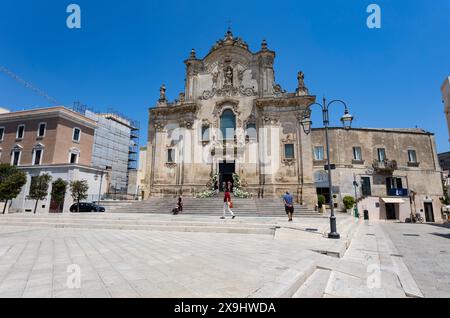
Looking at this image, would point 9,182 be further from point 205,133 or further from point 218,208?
point 218,208

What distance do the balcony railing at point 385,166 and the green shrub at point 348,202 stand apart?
217 inches

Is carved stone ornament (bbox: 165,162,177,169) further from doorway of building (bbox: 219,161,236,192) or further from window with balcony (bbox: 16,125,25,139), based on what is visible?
window with balcony (bbox: 16,125,25,139)

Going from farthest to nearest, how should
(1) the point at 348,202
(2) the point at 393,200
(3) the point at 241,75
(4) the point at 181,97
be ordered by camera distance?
(2) the point at 393,200 < (1) the point at 348,202 < (4) the point at 181,97 < (3) the point at 241,75

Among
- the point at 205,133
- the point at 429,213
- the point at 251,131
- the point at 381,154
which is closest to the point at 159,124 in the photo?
the point at 205,133

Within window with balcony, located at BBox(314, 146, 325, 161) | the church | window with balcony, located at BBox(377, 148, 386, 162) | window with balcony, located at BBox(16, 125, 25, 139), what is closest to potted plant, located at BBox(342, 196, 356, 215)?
the church

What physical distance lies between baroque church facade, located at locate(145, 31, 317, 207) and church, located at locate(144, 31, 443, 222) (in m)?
0.10

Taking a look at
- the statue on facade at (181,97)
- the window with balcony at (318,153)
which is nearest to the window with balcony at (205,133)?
the statue on facade at (181,97)

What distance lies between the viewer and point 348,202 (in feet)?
98.7

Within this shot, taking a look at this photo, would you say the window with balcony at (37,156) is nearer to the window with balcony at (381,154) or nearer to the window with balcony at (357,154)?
the window with balcony at (357,154)

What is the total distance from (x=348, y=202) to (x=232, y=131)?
16978 millimetres

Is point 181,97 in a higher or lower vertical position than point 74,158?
higher

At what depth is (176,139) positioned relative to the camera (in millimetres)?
27906

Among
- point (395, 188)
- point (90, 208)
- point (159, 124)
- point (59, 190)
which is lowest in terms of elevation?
point (90, 208)

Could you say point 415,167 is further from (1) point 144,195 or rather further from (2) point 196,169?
(1) point 144,195
